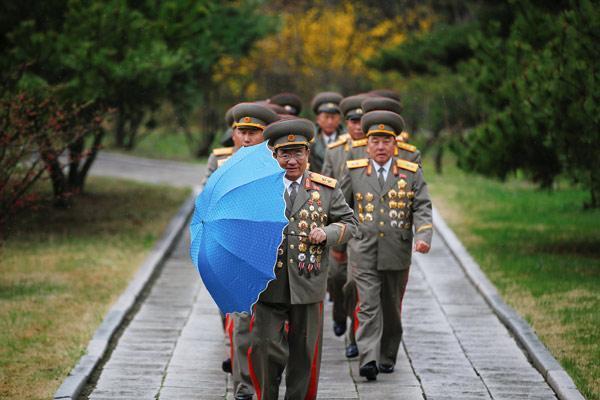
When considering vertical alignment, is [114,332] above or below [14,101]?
below

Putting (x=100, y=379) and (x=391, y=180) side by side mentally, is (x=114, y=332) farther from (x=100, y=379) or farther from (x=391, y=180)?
(x=391, y=180)

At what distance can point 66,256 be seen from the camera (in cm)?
1436

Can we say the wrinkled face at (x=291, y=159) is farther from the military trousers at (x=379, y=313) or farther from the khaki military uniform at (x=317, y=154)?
the khaki military uniform at (x=317, y=154)

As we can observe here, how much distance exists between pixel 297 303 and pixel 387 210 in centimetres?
205

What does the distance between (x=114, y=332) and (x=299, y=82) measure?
25.8 meters

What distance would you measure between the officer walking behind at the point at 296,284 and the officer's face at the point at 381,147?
1.62 meters

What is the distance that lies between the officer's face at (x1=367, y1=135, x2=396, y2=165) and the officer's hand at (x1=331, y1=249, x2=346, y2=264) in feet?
5.60

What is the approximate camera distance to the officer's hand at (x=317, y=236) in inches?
274

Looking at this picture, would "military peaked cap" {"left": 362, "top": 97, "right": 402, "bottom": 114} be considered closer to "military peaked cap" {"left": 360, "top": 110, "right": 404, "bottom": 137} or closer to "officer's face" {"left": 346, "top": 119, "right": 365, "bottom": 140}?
"military peaked cap" {"left": 360, "top": 110, "right": 404, "bottom": 137}

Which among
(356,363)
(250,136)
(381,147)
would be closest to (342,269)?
(356,363)

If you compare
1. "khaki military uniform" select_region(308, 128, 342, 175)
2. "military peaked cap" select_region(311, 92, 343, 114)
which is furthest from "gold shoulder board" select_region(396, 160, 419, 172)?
"military peaked cap" select_region(311, 92, 343, 114)

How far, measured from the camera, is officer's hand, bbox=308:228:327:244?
6949 millimetres

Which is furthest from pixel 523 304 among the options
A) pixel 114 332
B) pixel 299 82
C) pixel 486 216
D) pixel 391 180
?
pixel 299 82

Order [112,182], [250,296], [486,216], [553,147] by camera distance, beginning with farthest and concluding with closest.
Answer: [112,182] → [486,216] → [553,147] → [250,296]
